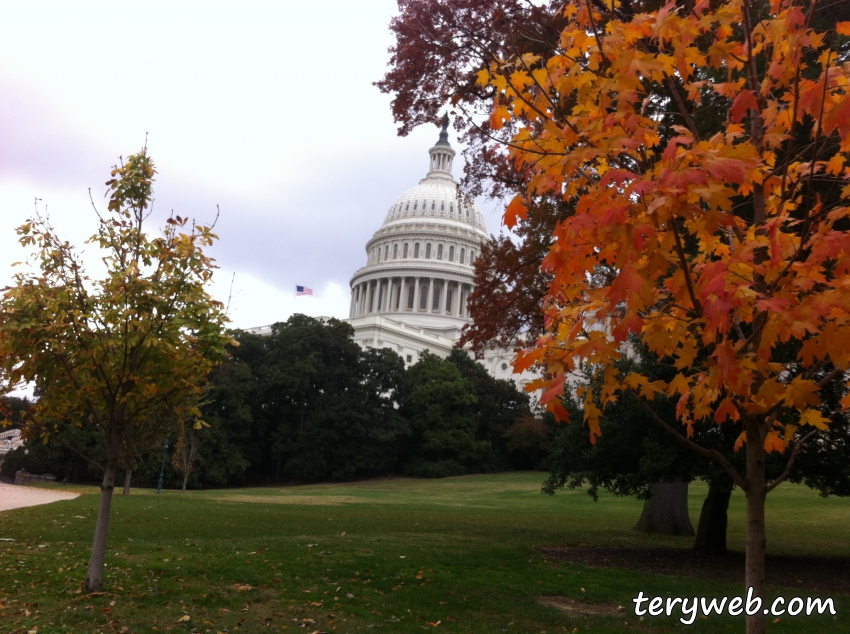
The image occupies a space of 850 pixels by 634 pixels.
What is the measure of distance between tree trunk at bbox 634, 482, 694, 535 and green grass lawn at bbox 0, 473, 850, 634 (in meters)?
0.94

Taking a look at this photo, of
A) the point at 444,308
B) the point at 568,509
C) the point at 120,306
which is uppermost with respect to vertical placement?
the point at 444,308

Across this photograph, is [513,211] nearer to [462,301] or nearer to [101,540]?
[101,540]

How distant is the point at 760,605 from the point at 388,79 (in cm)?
1446

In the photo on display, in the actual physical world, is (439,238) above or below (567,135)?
above

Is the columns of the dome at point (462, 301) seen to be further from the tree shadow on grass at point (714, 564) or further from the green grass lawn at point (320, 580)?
the tree shadow on grass at point (714, 564)

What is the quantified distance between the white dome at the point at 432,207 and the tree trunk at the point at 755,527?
115 meters

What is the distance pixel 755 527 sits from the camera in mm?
4676

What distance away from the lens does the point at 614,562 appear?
1399cm

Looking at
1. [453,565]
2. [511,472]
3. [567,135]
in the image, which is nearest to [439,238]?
[511,472]

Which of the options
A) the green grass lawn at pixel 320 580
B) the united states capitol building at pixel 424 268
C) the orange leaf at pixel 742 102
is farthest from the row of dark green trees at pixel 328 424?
the orange leaf at pixel 742 102

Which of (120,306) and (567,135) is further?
(120,306)

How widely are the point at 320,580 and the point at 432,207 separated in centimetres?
11330

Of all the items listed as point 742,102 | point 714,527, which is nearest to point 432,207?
point 714,527

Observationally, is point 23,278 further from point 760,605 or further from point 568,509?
point 568,509
